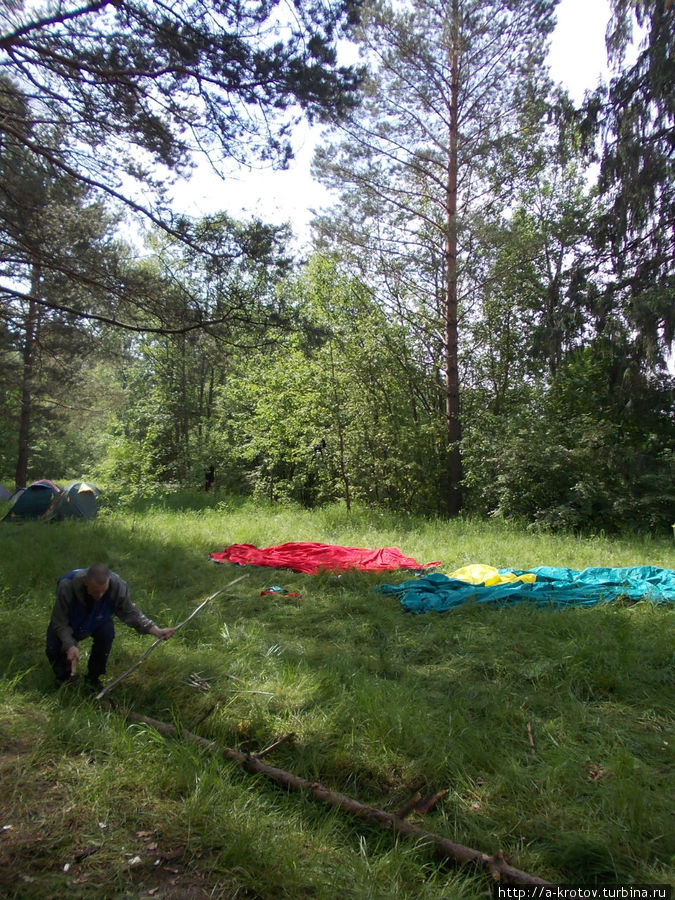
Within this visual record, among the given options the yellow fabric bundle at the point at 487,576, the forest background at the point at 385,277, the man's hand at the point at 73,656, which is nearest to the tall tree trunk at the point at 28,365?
the forest background at the point at 385,277

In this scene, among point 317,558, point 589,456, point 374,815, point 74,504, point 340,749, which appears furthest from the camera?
point 74,504

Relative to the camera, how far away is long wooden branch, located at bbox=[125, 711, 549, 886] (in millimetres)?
2158

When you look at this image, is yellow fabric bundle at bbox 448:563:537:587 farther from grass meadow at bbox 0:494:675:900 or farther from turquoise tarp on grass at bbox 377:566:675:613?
grass meadow at bbox 0:494:675:900

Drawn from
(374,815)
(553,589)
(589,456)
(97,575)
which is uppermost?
(589,456)

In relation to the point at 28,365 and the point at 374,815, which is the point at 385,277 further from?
the point at 374,815

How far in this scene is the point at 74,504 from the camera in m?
11.7

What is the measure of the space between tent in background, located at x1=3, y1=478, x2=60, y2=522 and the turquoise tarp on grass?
9.28 m

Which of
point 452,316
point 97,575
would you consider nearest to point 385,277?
point 452,316

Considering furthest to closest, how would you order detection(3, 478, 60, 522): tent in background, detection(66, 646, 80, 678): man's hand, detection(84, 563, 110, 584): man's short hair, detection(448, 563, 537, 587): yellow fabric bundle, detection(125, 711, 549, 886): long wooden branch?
detection(3, 478, 60, 522): tent in background, detection(448, 563, 537, 587): yellow fabric bundle, detection(84, 563, 110, 584): man's short hair, detection(66, 646, 80, 678): man's hand, detection(125, 711, 549, 886): long wooden branch

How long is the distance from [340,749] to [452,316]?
10845mm

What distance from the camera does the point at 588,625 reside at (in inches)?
185

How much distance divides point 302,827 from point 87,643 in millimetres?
2964

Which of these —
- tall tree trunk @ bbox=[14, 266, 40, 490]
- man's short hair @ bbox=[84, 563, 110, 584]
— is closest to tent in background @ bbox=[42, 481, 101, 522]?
tall tree trunk @ bbox=[14, 266, 40, 490]

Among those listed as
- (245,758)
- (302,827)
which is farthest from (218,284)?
(302,827)
